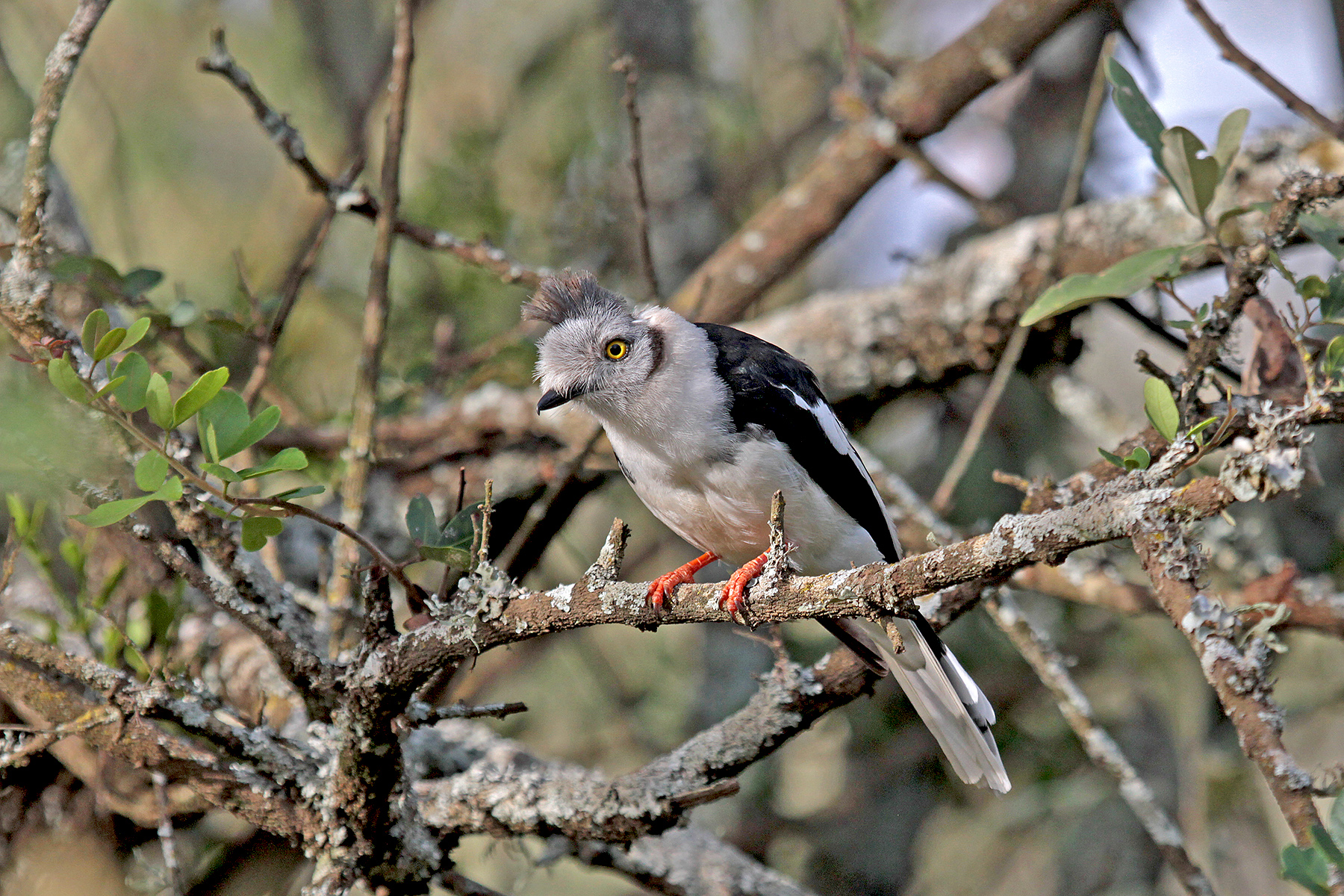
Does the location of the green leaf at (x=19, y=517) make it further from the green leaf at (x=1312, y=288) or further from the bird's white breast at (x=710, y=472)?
the green leaf at (x=1312, y=288)

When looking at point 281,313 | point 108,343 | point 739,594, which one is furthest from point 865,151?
point 108,343

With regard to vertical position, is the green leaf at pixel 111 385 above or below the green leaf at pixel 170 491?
above

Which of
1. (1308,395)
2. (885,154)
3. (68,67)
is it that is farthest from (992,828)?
(68,67)

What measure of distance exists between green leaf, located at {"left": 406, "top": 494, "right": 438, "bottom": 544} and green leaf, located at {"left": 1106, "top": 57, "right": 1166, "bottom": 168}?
1.71 meters

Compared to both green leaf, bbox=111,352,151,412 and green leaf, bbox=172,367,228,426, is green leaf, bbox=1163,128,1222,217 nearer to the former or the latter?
green leaf, bbox=172,367,228,426

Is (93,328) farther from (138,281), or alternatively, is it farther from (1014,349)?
(1014,349)

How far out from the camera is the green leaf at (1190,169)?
6.97 ft

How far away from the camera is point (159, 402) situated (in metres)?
1.68

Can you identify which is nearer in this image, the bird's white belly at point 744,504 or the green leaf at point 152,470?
the green leaf at point 152,470

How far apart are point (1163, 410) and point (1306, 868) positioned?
0.72m

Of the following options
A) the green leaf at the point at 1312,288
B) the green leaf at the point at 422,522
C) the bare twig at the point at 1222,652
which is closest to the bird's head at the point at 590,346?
the green leaf at the point at 422,522

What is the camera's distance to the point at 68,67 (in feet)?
7.02

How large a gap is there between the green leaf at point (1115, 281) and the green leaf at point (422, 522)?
1270 millimetres

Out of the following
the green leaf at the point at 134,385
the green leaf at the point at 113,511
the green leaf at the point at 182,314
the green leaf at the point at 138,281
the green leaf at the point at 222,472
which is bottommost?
the green leaf at the point at 113,511
